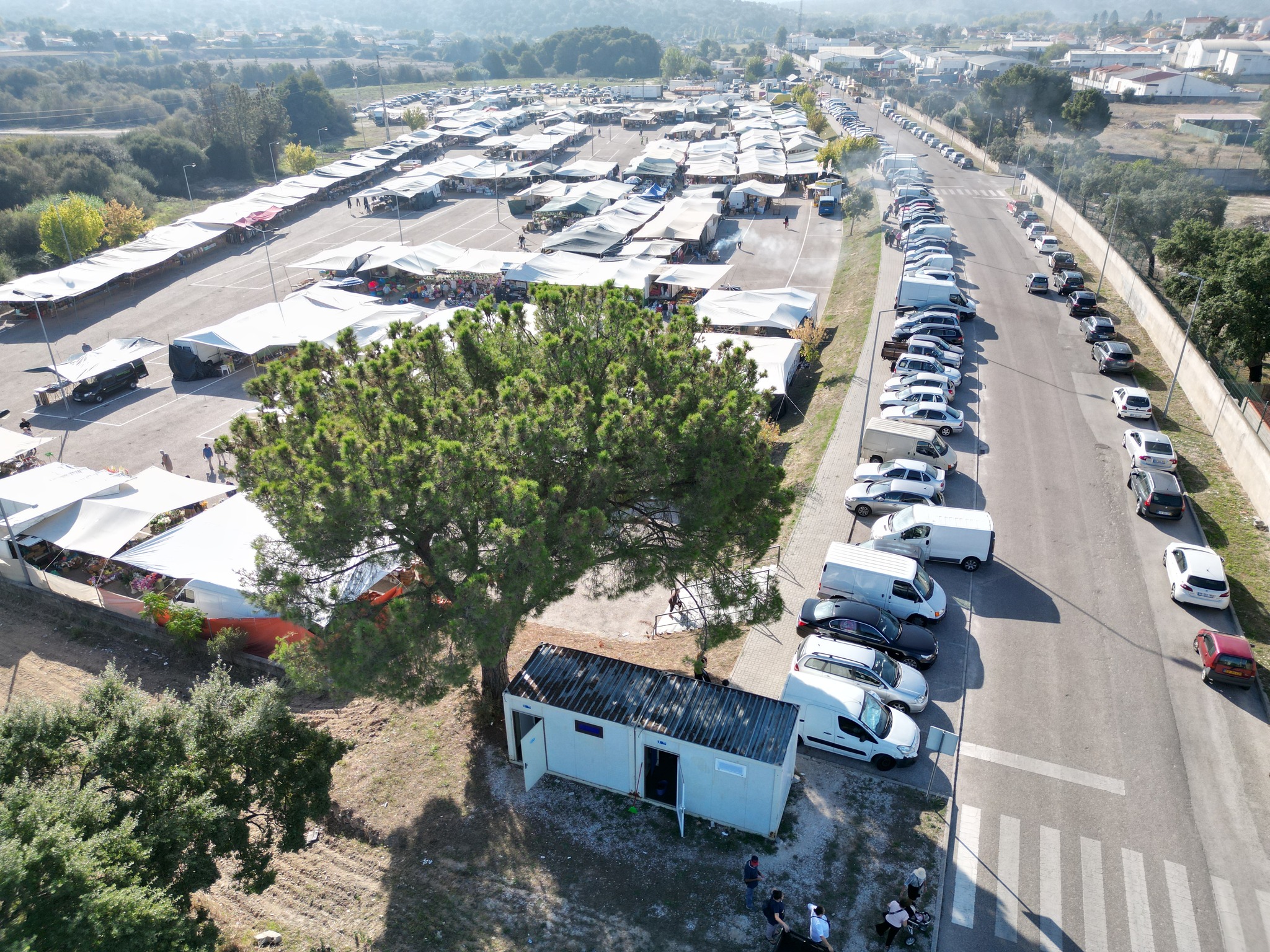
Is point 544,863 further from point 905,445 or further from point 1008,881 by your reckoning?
point 905,445

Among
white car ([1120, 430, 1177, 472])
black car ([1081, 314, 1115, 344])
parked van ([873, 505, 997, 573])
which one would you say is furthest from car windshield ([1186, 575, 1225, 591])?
black car ([1081, 314, 1115, 344])

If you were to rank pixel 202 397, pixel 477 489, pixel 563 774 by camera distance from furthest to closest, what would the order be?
1. pixel 202 397
2. pixel 563 774
3. pixel 477 489

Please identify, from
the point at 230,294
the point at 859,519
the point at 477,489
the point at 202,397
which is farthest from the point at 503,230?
the point at 477,489

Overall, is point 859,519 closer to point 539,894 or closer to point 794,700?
point 794,700

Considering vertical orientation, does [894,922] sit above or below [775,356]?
below

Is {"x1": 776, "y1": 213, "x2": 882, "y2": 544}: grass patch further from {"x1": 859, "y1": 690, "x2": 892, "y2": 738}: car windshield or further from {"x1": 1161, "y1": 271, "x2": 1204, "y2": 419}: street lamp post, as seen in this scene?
{"x1": 1161, "y1": 271, "x2": 1204, "y2": 419}: street lamp post

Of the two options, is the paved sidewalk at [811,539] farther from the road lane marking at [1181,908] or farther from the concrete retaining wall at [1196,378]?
→ the concrete retaining wall at [1196,378]

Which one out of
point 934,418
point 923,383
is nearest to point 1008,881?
point 934,418
